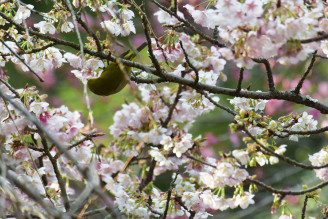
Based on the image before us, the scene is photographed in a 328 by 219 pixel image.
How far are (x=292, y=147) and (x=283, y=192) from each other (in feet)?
11.7

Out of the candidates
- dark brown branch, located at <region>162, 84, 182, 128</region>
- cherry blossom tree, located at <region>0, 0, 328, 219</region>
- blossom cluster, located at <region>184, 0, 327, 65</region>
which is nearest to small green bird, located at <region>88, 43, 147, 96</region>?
cherry blossom tree, located at <region>0, 0, 328, 219</region>

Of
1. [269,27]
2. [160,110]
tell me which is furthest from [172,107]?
[269,27]

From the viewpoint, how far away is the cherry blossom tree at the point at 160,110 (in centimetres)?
114

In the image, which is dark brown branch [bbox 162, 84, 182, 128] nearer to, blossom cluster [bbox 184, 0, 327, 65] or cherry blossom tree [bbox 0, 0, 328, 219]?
cherry blossom tree [bbox 0, 0, 328, 219]

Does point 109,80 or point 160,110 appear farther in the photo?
point 160,110

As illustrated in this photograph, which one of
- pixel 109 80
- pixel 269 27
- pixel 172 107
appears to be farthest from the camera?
pixel 172 107

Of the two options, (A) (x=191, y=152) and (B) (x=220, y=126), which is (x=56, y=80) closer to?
(B) (x=220, y=126)

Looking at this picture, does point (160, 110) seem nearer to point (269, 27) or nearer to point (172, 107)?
point (172, 107)

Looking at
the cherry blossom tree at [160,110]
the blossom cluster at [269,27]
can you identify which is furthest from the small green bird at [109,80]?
the blossom cluster at [269,27]

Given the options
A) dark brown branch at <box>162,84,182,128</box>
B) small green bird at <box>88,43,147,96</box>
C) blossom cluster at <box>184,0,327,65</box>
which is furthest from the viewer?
dark brown branch at <box>162,84,182,128</box>

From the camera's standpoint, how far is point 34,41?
1.72 m

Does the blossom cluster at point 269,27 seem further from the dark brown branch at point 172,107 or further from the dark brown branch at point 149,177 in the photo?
the dark brown branch at point 149,177

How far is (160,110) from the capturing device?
90.7 inches

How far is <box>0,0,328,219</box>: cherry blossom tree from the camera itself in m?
1.14
